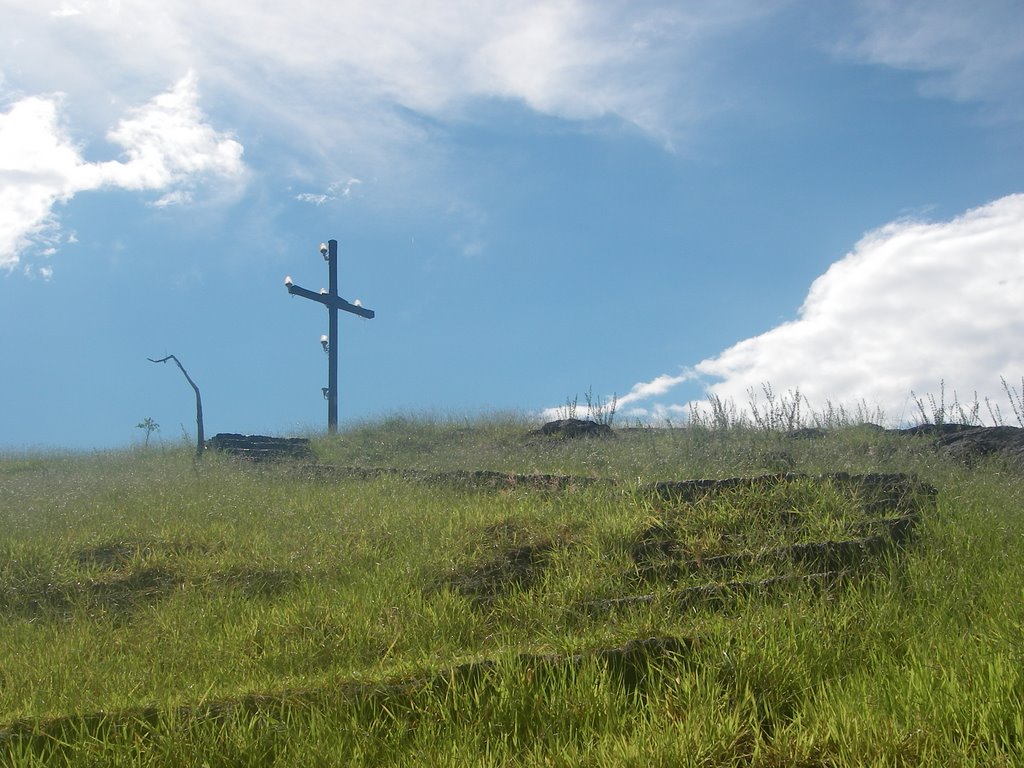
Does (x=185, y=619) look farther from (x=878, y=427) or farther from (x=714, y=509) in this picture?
(x=878, y=427)

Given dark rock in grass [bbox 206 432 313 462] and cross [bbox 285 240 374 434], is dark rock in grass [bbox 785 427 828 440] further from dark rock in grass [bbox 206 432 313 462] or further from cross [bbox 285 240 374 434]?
cross [bbox 285 240 374 434]

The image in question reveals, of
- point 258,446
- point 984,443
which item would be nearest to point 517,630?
point 984,443

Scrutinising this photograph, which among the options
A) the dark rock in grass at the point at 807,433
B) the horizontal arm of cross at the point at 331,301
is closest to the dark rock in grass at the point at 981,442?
the dark rock in grass at the point at 807,433

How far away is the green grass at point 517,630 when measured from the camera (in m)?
3.82

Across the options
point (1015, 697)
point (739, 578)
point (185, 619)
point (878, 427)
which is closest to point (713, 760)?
point (1015, 697)

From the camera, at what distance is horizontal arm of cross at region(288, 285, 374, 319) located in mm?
20828

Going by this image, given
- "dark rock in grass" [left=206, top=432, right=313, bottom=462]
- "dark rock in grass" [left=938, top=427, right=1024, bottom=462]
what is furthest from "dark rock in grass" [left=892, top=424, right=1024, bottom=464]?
"dark rock in grass" [left=206, top=432, right=313, bottom=462]

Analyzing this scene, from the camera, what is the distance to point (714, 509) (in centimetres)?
659

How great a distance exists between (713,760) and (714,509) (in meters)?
3.18

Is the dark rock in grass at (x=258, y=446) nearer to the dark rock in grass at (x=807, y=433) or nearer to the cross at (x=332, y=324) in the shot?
the cross at (x=332, y=324)

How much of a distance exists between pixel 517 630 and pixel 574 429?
9672 millimetres

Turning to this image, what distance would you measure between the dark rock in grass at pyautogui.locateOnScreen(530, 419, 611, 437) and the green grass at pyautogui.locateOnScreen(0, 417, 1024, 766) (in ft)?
18.9

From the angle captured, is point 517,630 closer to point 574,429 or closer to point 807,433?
point 807,433

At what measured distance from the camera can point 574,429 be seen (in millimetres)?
14852
